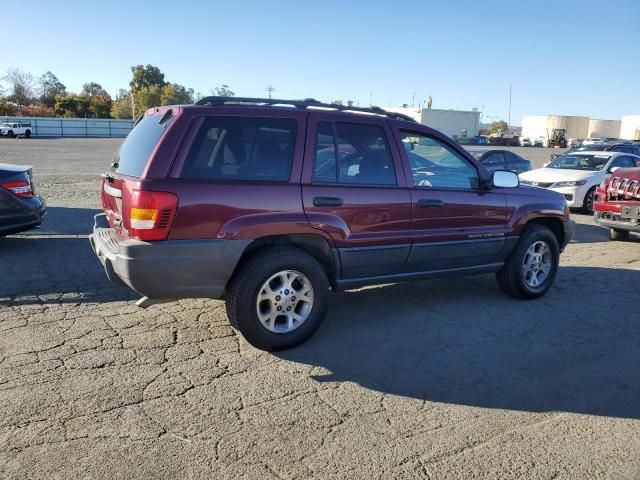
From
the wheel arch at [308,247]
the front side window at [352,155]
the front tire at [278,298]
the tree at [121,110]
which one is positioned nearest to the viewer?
the front tire at [278,298]

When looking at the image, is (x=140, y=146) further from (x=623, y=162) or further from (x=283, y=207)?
(x=623, y=162)

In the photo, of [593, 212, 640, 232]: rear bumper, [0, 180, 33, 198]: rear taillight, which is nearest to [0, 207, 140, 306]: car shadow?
[0, 180, 33, 198]: rear taillight

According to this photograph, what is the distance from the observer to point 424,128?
5191 millimetres

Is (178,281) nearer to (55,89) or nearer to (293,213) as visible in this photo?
(293,213)

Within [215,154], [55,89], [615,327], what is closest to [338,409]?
[215,154]

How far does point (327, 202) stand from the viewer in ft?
14.5

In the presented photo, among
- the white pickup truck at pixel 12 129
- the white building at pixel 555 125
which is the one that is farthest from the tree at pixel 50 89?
the white building at pixel 555 125

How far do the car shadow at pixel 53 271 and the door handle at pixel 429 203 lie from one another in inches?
119

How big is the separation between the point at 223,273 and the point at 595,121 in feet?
320

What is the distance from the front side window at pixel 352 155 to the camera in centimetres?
453

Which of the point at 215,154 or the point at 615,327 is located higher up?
the point at 215,154

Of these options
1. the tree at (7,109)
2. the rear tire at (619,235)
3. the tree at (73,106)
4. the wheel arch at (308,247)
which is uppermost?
the tree at (73,106)

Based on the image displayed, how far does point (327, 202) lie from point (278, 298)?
861mm

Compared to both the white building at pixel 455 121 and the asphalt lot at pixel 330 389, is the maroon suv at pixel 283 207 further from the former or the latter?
the white building at pixel 455 121
